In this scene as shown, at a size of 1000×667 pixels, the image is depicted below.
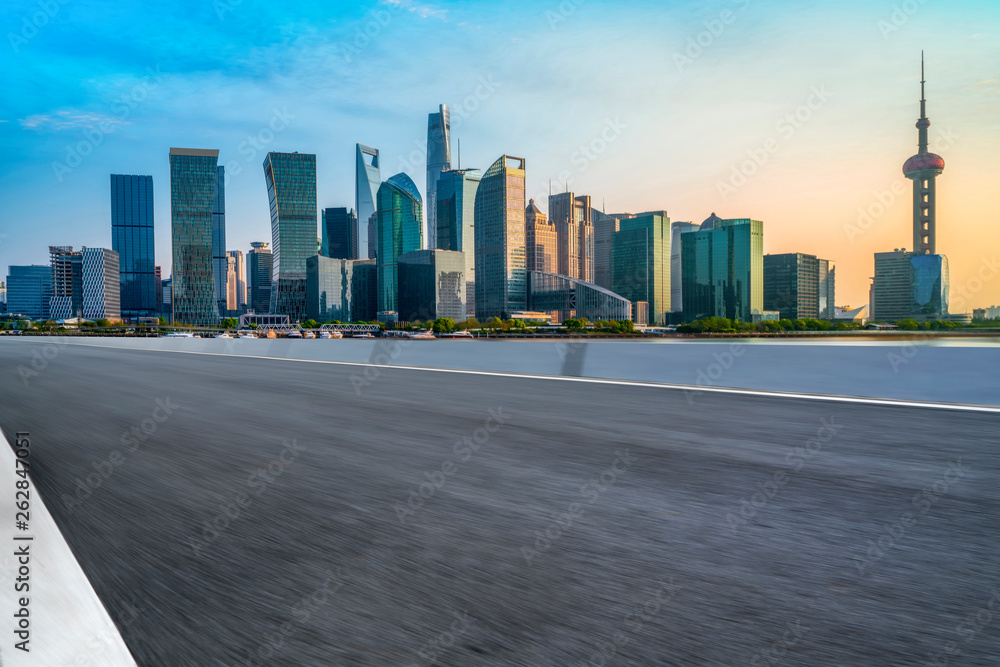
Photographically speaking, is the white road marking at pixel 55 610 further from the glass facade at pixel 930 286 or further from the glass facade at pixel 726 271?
the glass facade at pixel 726 271

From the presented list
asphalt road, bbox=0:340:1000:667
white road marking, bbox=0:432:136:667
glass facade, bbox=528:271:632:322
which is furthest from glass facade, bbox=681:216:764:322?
glass facade, bbox=528:271:632:322

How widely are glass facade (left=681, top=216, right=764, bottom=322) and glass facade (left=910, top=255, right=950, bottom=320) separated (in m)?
10.4

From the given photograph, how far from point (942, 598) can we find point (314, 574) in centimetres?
252

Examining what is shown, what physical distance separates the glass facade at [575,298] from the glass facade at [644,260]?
3.96 meters

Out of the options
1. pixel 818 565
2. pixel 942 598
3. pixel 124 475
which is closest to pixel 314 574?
pixel 818 565

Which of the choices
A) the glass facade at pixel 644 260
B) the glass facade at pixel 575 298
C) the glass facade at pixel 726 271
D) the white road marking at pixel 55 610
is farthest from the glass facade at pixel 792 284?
the glass facade at pixel 644 260

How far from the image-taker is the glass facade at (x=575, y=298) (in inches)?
4823

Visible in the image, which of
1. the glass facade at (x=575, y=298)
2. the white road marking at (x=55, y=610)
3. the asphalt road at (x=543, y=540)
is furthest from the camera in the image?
the glass facade at (x=575, y=298)

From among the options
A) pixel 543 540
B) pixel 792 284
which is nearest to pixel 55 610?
pixel 543 540

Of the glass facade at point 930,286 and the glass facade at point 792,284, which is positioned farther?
the glass facade at point 792,284

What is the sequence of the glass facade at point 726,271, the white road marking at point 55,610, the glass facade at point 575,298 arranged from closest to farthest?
the white road marking at point 55,610 < the glass facade at point 726,271 < the glass facade at point 575,298

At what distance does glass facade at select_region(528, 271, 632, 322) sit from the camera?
122m

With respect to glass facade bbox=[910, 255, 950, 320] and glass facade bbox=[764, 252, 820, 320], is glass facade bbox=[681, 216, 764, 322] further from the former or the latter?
glass facade bbox=[910, 255, 950, 320]

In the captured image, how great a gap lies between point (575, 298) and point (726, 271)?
101193mm
